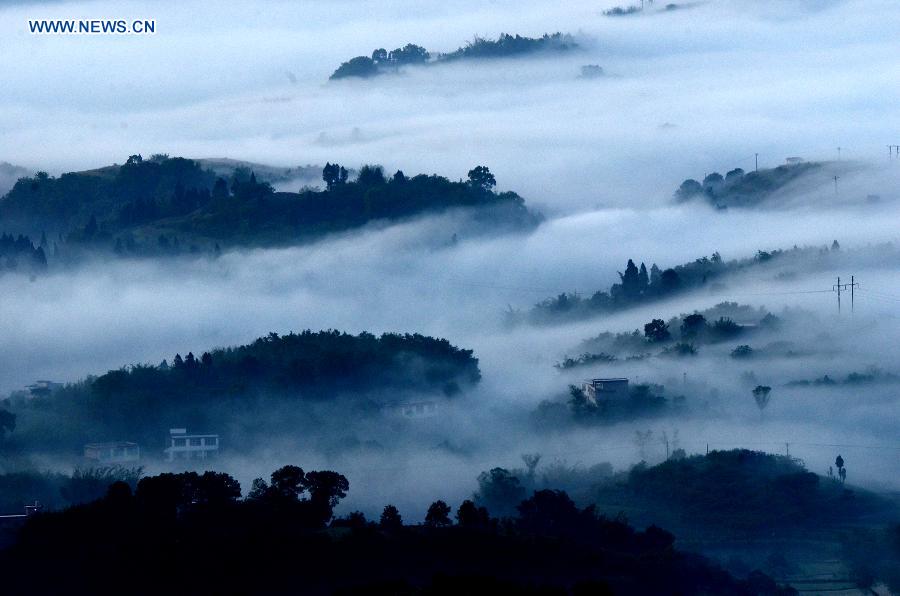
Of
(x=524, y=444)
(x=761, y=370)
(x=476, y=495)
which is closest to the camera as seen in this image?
(x=476, y=495)

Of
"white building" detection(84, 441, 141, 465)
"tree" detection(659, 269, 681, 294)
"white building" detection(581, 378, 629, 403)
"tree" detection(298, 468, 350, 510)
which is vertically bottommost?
"tree" detection(298, 468, 350, 510)

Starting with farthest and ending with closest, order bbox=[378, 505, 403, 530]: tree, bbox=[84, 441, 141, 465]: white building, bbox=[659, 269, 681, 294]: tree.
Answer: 1. bbox=[659, 269, 681, 294]: tree
2. bbox=[84, 441, 141, 465]: white building
3. bbox=[378, 505, 403, 530]: tree

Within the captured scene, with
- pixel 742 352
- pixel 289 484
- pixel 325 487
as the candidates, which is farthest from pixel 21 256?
pixel 325 487

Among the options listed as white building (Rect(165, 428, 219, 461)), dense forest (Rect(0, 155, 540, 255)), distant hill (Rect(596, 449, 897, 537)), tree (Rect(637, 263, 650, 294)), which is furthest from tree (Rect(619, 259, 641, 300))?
distant hill (Rect(596, 449, 897, 537))

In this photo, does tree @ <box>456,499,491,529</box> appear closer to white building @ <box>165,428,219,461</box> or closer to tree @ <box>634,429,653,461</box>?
tree @ <box>634,429,653,461</box>

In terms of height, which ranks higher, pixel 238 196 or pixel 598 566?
pixel 238 196

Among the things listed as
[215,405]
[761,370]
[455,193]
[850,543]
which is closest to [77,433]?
[215,405]

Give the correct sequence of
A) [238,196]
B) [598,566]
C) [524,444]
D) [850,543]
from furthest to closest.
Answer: [238,196] → [524,444] → [850,543] → [598,566]

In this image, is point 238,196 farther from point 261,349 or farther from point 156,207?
point 261,349
